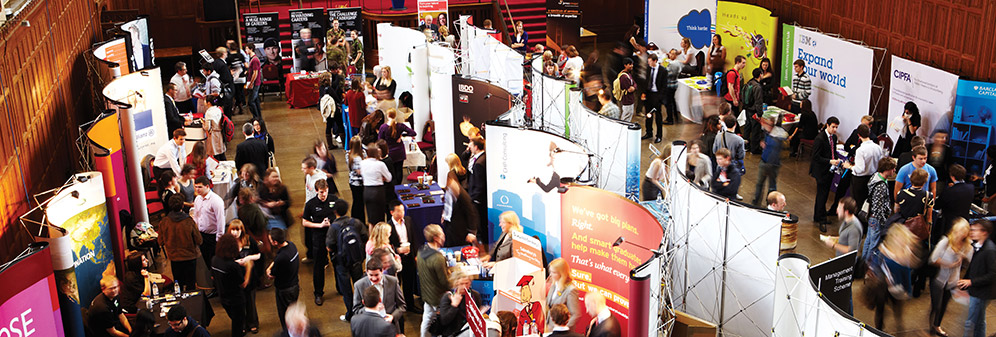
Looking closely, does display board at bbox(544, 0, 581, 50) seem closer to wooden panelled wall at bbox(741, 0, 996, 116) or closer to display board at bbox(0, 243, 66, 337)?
wooden panelled wall at bbox(741, 0, 996, 116)

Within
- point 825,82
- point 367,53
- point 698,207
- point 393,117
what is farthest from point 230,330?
point 367,53

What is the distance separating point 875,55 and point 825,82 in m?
0.77

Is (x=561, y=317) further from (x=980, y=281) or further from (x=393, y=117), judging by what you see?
(x=393, y=117)

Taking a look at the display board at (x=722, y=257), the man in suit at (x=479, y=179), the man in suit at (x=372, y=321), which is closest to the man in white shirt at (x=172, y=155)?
the man in suit at (x=479, y=179)

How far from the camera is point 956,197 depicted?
27.1 feet

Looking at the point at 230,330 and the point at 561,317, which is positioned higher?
the point at 561,317

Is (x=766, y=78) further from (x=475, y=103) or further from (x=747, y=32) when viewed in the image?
(x=475, y=103)

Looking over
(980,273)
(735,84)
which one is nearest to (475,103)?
(735,84)

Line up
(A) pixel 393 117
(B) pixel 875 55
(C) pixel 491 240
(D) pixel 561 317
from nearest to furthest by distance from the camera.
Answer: (D) pixel 561 317, (C) pixel 491 240, (A) pixel 393 117, (B) pixel 875 55

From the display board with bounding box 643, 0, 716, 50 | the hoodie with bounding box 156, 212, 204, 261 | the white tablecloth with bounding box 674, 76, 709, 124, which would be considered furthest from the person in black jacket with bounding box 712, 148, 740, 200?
the display board with bounding box 643, 0, 716, 50

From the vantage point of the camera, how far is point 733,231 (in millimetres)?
6625

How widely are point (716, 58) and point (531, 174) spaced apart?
21.2ft

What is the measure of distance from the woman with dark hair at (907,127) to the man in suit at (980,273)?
3622mm

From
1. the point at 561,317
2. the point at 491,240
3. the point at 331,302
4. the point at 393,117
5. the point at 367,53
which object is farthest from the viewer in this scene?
the point at 367,53
